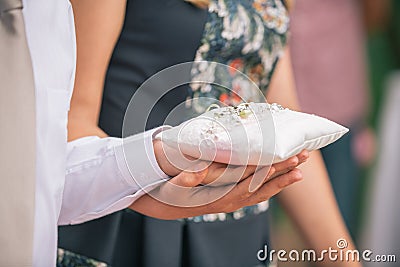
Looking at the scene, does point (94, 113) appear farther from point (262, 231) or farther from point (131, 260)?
point (262, 231)

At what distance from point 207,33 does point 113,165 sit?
0.29 metres

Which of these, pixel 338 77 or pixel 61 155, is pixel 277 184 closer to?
pixel 61 155

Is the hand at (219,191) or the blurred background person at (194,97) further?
the blurred background person at (194,97)

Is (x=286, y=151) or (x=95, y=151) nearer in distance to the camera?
(x=286, y=151)

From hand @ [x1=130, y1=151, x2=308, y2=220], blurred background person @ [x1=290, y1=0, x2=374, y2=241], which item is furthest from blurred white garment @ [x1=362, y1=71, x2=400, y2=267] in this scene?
hand @ [x1=130, y1=151, x2=308, y2=220]

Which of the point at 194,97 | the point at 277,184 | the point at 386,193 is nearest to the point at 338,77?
the point at 386,193

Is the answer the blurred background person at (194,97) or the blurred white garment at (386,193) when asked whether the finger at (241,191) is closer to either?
the blurred background person at (194,97)

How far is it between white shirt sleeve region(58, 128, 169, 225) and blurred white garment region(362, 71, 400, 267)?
152 centimetres

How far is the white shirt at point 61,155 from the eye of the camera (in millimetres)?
778

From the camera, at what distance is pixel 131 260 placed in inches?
42.1

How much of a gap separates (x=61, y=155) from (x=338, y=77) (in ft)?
4.93

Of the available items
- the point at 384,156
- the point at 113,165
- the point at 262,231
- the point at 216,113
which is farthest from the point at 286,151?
the point at 384,156

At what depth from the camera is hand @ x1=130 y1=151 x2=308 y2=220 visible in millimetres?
768

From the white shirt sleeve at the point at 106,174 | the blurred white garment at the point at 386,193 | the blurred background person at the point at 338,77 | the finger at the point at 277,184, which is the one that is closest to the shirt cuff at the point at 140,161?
the white shirt sleeve at the point at 106,174
